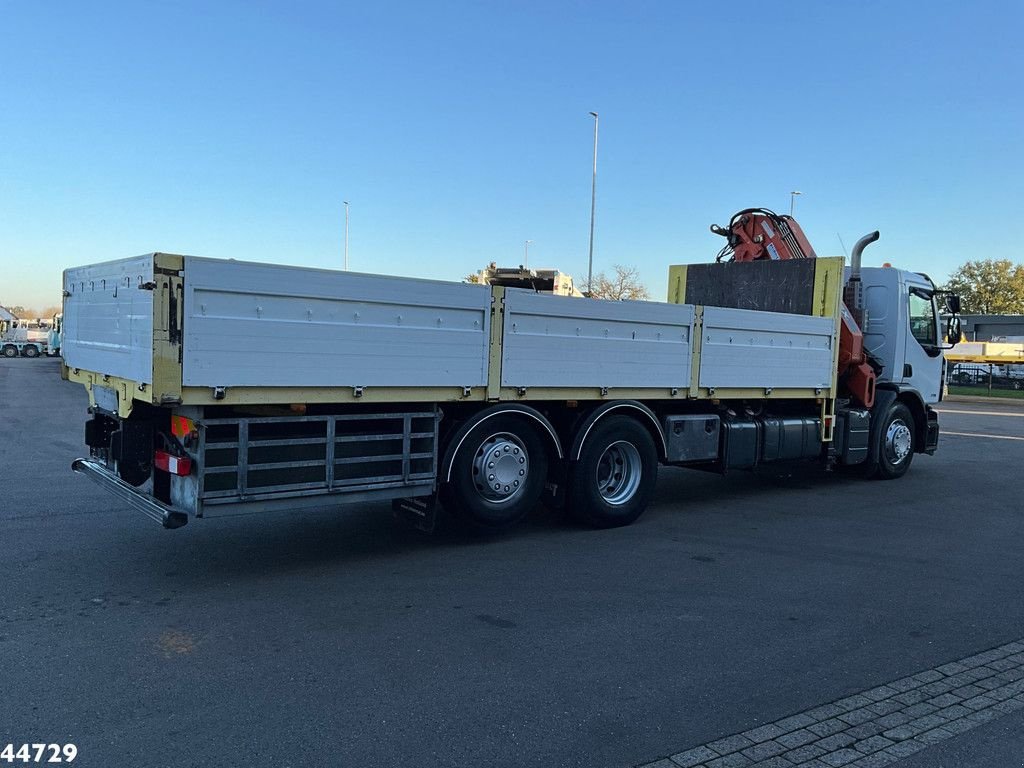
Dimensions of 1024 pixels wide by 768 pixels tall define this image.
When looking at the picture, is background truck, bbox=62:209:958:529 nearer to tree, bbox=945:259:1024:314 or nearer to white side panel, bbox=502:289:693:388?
white side panel, bbox=502:289:693:388

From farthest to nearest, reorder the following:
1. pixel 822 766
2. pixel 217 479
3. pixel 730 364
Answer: pixel 730 364 → pixel 217 479 → pixel 822 766

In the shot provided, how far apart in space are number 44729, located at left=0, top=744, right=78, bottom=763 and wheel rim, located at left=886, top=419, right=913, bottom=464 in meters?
10.9

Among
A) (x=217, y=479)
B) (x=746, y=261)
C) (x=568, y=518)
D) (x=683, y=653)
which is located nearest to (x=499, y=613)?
(x=683, y=653)

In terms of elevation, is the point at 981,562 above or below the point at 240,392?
below

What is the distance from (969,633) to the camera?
5383mm

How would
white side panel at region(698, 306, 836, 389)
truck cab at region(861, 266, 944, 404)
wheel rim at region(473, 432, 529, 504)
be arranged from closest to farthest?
1. wheel rim at region(473, 432, 529, 504)
2. white side panel at region(698, 306, 836, 389)
3. truck cab at region(861, 266, 944, 404)

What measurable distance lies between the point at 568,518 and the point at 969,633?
146 inches

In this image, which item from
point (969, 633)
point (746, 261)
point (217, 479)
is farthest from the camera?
point (746, 261)

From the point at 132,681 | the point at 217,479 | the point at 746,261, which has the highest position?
the point at 746,261

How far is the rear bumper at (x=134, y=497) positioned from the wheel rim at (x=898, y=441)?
31.6ft

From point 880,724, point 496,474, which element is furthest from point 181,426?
point 880,724

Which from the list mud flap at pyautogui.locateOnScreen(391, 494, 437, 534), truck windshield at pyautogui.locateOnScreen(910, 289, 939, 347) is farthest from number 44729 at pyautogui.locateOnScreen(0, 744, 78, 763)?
truck windshield at pyautogui.locateOnScreen(910, 289, 939, 347)

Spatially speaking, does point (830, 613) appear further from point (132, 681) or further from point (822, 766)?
point (132, 681)

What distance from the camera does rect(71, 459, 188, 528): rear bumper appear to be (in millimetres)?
5777
